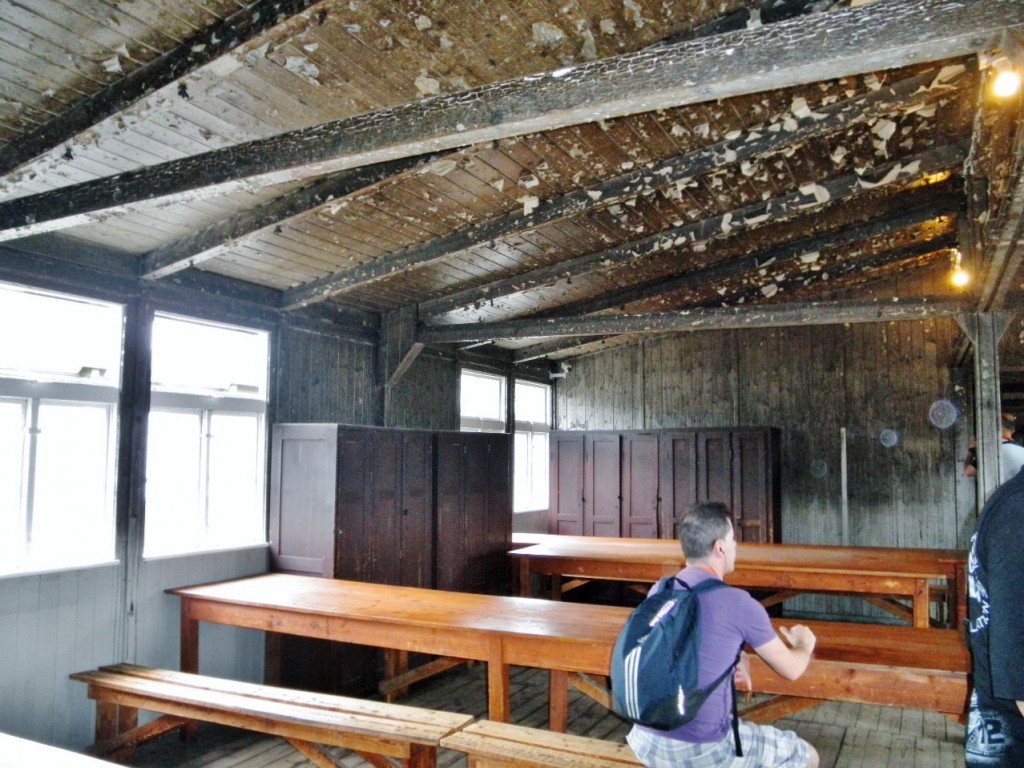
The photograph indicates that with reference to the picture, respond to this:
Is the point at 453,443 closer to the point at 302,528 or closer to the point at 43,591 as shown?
the point at 302,528

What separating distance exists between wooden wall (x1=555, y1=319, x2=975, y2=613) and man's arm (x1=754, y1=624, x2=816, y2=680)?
21.1 ft

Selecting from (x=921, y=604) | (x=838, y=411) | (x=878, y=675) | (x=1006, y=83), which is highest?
(x=1006, y=83)

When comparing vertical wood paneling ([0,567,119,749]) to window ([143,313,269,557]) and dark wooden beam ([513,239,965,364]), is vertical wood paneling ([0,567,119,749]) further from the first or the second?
dark wooden beam ([513,239,965,364])

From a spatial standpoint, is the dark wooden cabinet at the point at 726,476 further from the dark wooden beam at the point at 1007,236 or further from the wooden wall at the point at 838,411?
the dark wooden beam at the point at 1007,236

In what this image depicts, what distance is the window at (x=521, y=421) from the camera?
8.06 m

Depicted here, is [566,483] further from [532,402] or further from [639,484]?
[532,402]

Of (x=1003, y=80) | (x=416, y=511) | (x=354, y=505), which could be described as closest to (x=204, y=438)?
(x=354, y=505)

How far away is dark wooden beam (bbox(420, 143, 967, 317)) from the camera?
15.6ft

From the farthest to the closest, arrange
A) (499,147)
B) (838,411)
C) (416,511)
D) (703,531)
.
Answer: (838,411), (416,511), (499,147), (703,531)

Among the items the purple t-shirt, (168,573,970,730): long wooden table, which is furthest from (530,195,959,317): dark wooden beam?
the purple t-shirt

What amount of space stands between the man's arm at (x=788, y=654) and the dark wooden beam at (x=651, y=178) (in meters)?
2.78

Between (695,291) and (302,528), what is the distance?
464 cm

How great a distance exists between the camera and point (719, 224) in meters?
5.28

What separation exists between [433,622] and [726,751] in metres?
1.87
